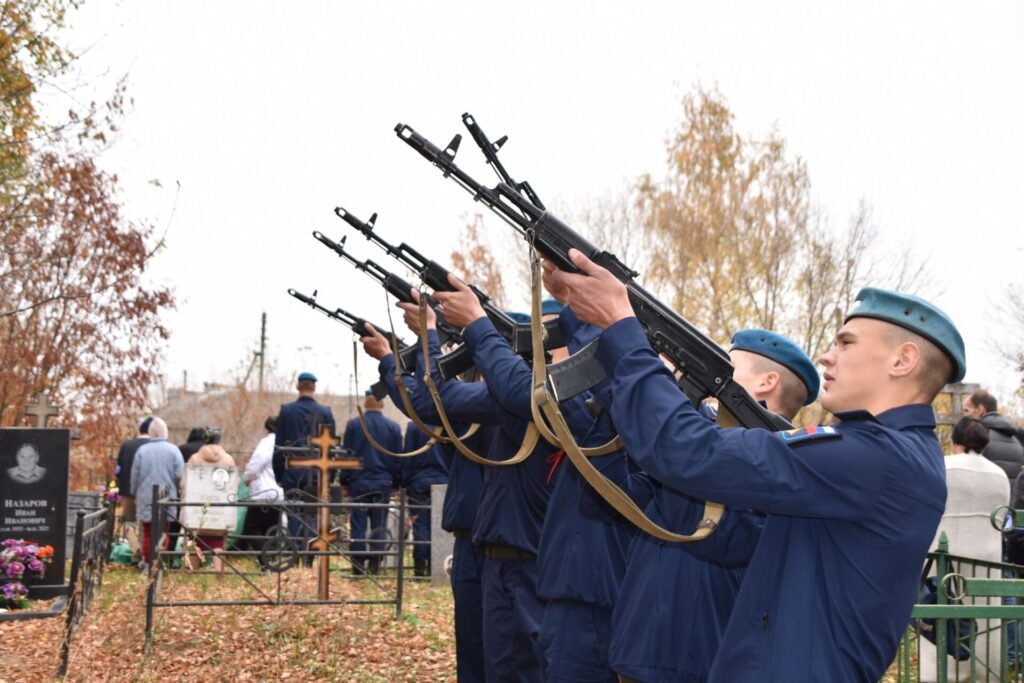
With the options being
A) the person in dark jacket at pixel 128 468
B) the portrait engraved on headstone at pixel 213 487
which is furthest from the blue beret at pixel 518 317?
the person in dark jacket at pixel 128 468

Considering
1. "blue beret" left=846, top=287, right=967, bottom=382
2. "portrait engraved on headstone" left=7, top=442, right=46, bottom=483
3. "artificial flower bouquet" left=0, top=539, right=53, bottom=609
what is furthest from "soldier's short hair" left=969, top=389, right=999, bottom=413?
"portrait engraved on headstone" left=7, top=442, right=46, bottom=483

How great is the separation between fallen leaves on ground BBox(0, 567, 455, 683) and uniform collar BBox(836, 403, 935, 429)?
6080 millimetres

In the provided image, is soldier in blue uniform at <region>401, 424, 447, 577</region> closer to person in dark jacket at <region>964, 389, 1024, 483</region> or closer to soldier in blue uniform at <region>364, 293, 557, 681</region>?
person in dark jacket at <region>964, 389, 1024, 483</region>

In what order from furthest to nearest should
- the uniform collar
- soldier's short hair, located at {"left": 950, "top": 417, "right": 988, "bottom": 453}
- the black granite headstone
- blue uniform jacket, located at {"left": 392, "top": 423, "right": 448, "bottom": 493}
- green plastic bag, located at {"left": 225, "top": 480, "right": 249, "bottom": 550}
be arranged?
green plastic bag, located at {"left": 225, "top": 480, "right": 249, "bottom": 550} → blue uniform jacket, located at {"left": 392, "top": 423, "right": 448, "bottom": 493} → the black granite headstone → soldier's short hair, located at {"left": 950, "top": 417, "right": 988, "bottom": 453} → the uniform collar

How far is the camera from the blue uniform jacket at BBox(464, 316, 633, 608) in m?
4.58

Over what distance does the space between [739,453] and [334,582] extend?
10964 mm

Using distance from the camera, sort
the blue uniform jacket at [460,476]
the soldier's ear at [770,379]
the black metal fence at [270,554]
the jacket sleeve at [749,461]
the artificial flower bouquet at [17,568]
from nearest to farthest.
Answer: the jacket sleeve at [749,461]
the soldier's ear at [770,379]
the blue uniform jacket at [460,476]
the black metal fence at [270,554]
the artificial flower bouquet at [17,568]

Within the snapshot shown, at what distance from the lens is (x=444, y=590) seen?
13.2 metres

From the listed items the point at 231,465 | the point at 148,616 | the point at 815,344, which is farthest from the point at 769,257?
the point at 148,616

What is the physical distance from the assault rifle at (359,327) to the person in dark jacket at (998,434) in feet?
14.7

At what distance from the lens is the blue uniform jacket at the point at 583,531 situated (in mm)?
4578

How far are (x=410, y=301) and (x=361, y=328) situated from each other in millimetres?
1444

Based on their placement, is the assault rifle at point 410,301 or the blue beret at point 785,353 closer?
the blue beret at point 785,353

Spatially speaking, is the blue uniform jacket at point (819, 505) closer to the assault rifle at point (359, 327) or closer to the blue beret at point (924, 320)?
the blue beret at point (924, 320)
